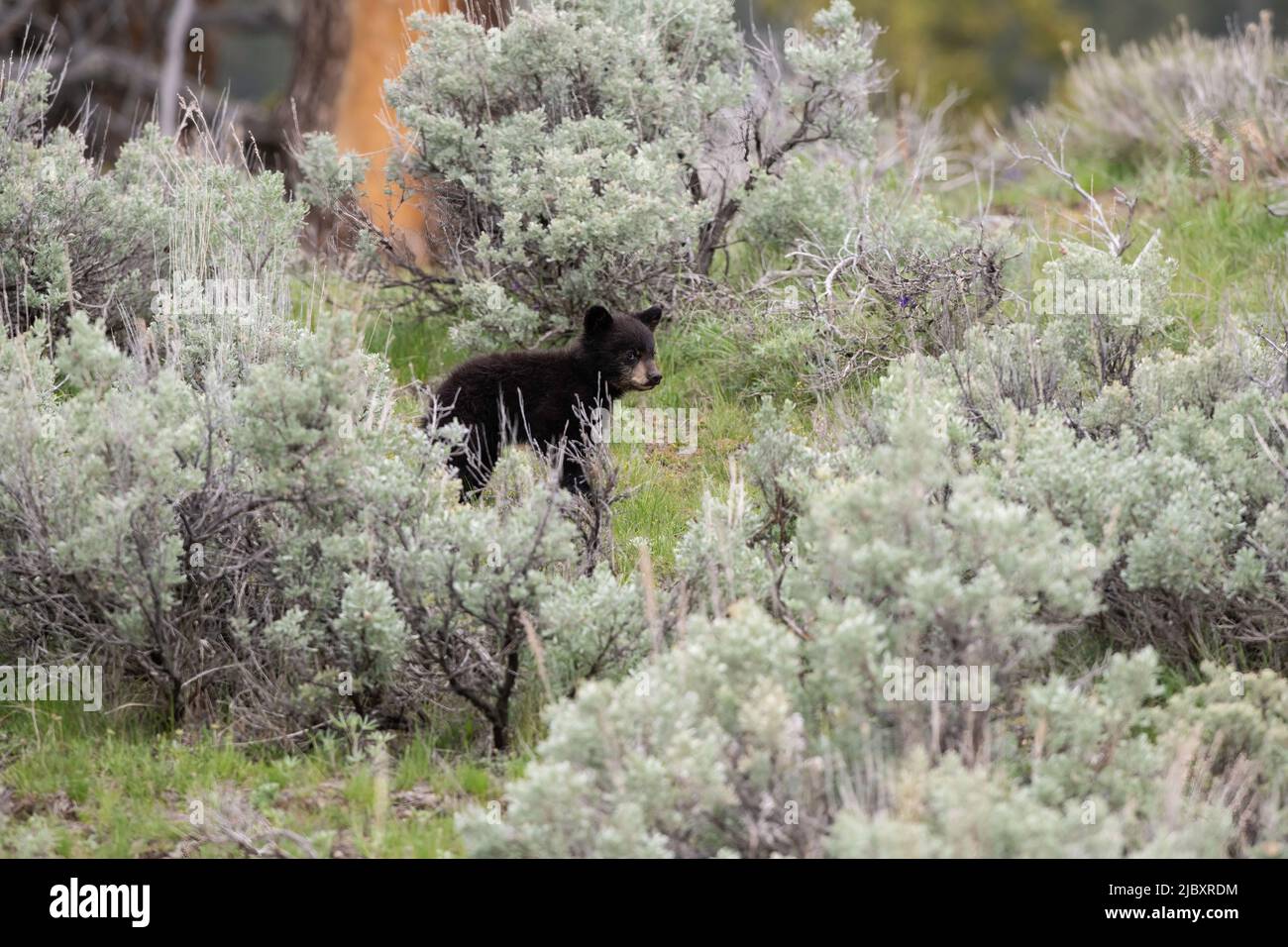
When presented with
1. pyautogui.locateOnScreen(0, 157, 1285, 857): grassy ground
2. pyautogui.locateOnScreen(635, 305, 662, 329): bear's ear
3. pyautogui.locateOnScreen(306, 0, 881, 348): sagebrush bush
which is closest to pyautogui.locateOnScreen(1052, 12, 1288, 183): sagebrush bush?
pyautogui.locateOnScreen(306, 0, 881, 348): sagebrush bush

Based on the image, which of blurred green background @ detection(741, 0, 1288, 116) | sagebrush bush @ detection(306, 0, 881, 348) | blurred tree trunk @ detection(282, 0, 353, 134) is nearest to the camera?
sagebrush bush @ detection(306, 0, 881, 348)

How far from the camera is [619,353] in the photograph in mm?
7918

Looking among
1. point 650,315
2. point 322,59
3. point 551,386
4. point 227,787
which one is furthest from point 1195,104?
point 227,787

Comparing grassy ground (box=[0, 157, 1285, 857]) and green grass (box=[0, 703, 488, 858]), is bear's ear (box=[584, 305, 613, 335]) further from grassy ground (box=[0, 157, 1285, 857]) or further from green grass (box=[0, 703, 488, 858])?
green grass (box=[0, 703, 488, 858])

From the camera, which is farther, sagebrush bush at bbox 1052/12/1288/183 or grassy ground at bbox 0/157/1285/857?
sagebrush bush at bbox 1052/12/1288/183

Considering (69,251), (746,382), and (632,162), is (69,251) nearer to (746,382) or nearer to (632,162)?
(632,162)

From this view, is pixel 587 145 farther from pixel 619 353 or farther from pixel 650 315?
pixel 619 353

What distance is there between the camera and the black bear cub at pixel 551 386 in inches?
307

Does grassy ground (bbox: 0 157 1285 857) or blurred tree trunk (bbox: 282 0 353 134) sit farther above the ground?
blurred tree trunk (bbox: 282 0 353 134)

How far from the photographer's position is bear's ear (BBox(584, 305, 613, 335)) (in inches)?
306

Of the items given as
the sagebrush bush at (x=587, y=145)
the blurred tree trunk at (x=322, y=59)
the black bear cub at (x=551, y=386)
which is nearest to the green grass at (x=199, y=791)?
the black bear cub at (x=551, y=386)

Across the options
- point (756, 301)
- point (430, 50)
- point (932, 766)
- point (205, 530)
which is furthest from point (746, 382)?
point (932, 766)

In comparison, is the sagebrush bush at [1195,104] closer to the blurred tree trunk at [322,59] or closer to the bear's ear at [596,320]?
the bear's ear at [596,320]

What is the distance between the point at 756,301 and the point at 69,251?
13.1 feet
